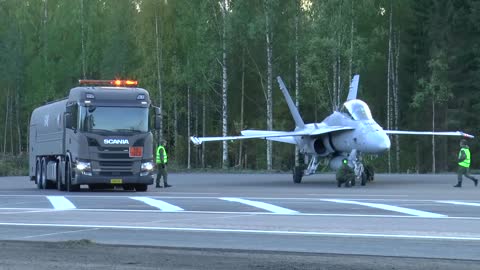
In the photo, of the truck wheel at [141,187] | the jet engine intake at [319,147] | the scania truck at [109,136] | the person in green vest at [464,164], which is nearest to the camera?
the scania truck at [109,136]

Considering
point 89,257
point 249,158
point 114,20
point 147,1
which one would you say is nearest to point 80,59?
point 114,20

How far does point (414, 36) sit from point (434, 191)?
3594 centimetres

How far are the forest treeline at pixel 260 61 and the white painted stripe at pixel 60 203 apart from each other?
28251 mm

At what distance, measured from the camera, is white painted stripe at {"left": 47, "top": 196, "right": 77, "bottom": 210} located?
858 inches

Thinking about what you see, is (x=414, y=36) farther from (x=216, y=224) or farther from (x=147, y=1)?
(x=216, y=224)

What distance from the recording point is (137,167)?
29.3m

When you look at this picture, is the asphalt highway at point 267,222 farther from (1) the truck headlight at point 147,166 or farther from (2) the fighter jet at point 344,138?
(2) the fighter jet at point 344,138

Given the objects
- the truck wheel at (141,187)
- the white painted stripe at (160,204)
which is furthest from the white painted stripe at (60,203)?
the truck wheel at (141,187)

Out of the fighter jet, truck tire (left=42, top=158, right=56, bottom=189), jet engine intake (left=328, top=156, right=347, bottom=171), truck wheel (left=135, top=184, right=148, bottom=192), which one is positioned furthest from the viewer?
jet engine intake (left=328, top=156, right=347, bottom=171)

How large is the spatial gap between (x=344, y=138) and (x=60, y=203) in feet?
46.7

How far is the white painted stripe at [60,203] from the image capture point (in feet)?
71.5

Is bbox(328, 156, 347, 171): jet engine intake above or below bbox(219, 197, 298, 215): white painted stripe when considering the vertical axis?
above

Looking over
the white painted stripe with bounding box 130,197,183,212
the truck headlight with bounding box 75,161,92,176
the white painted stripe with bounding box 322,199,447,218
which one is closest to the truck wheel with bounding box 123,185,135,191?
the truck headlight with bounding box 75,161,92,176

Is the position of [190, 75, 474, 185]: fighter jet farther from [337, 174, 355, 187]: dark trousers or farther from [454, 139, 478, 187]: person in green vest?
[454, 139, 478, 187]: person in green vest
